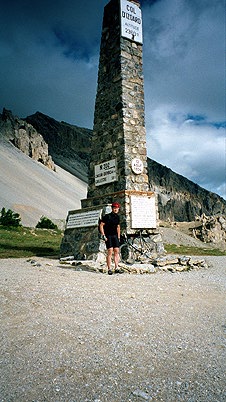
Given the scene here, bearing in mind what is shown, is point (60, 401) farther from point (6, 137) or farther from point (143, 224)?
point (6, 137)

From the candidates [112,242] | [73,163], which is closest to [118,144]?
[112,242]

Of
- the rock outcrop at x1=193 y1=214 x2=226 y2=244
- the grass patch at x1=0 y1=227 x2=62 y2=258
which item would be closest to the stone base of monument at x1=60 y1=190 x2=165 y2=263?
the grass patch at x1=0 y1=227 x2=62 y2=258

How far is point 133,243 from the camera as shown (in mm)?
10992

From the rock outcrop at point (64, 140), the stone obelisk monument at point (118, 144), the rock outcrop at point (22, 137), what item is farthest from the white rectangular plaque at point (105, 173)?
the rock outcrop at point (64, 140)

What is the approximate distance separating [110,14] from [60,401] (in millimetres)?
14418

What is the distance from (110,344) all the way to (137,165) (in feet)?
29.2

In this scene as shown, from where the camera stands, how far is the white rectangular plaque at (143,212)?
36.6 feet

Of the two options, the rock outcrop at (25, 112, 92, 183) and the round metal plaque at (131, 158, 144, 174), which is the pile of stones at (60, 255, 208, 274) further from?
the rock outcrop at (25, 112, 92, 183)

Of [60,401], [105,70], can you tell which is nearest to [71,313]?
[60,401]

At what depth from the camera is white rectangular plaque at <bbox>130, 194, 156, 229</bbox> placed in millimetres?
11148

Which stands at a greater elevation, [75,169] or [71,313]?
[75,169]

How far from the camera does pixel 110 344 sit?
3.48 metres

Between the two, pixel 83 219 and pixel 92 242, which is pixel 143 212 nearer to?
pixel 92 242

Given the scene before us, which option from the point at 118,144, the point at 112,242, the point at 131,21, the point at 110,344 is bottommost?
the point at 110,344
